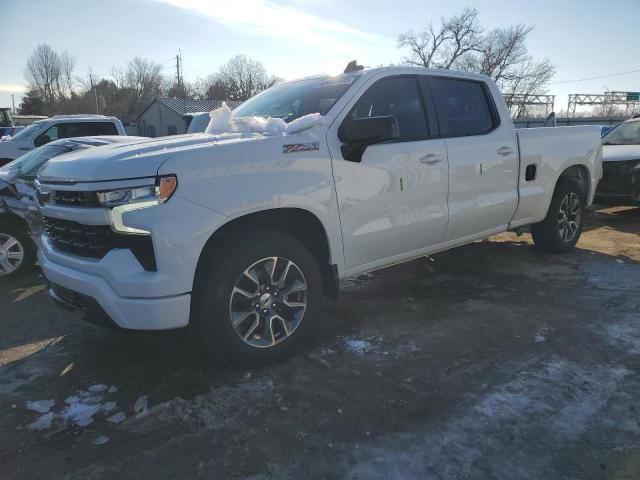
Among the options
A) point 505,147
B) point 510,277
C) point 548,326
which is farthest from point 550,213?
point 548,326

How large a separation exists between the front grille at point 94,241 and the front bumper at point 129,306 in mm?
166

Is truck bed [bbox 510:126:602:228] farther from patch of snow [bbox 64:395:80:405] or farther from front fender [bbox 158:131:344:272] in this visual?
Answer: patch of snow [bbox 64:395:80:405]

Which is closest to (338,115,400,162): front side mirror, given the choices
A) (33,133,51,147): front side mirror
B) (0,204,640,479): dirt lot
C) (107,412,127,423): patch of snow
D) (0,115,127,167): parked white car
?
(0,204,640,479): dirt lot

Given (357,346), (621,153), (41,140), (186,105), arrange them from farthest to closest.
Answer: (186,105), (41,140), (621,153), (357,346)

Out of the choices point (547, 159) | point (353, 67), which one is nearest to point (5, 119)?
point (353, 67)

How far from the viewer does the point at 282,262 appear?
11.0 feet

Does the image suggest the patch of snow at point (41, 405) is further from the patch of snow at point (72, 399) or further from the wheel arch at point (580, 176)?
the wheel arch at point (580, 176)

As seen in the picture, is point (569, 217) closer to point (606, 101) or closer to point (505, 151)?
point (505, 151)

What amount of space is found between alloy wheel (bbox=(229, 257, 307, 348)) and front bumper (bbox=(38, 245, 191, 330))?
349mm

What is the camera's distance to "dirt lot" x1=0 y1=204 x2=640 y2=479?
2426 millimetres

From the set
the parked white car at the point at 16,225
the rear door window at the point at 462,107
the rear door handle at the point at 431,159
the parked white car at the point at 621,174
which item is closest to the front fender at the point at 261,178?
the rear door handle at the point at 431,159

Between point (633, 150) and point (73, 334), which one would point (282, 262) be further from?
point (633, 150)

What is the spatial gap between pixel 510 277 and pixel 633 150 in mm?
4895

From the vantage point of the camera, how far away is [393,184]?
384 centimetres
